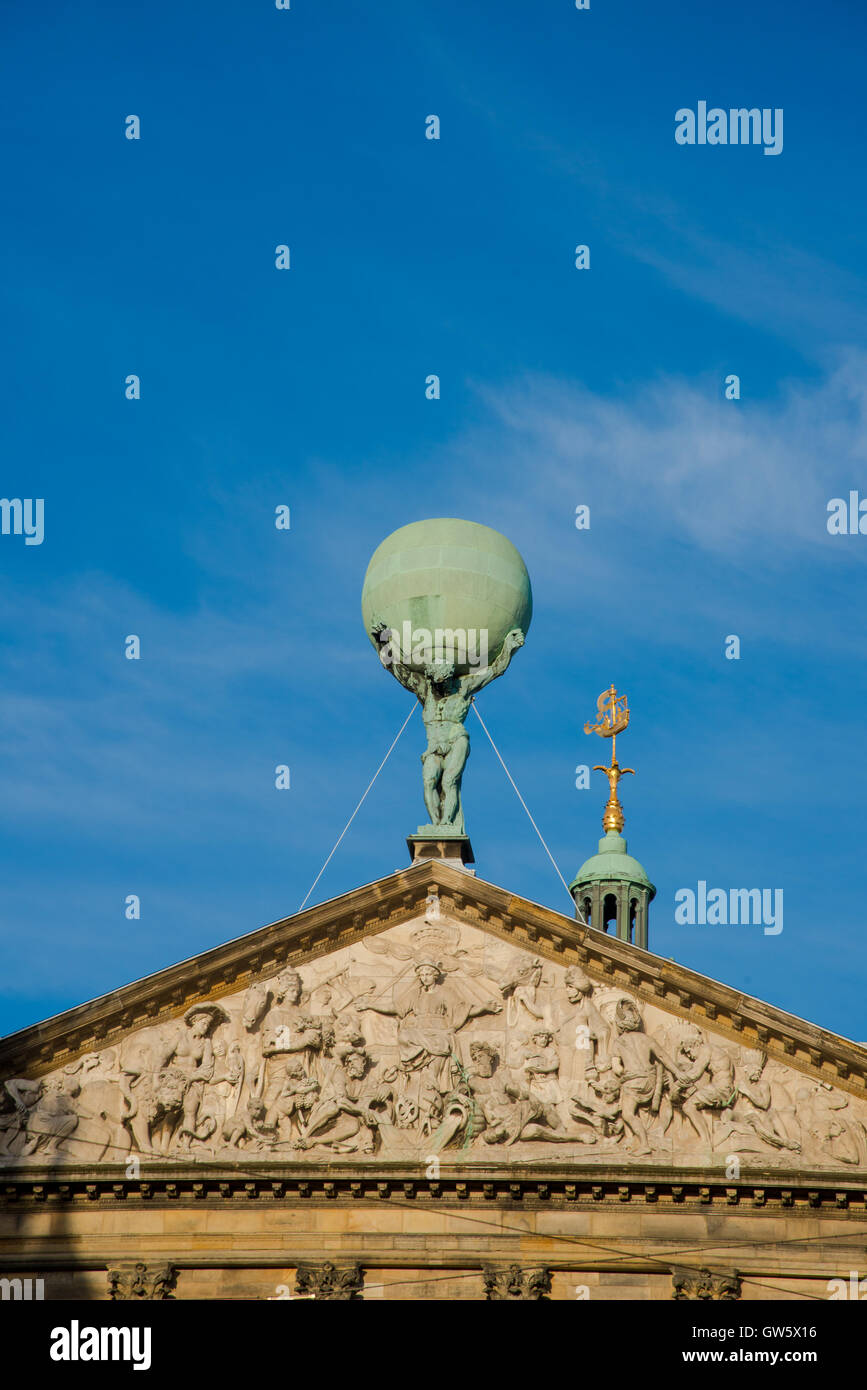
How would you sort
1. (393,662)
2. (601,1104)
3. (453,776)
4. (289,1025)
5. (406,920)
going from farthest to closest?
(393,662) → (453,776) → (406,920) → (289,1025) → (601,1104)

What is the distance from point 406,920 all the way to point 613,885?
17.0 m

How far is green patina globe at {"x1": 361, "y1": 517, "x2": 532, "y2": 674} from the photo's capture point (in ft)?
116

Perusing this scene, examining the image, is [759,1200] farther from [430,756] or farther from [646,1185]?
[430,756]

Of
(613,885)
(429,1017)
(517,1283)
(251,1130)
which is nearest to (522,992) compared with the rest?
(429,1017)

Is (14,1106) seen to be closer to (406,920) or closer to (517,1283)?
(406,920)

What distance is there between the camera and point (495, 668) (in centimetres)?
3538

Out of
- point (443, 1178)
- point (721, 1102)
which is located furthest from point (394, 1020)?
point (721, 1102)

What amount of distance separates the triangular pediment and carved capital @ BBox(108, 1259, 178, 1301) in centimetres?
151

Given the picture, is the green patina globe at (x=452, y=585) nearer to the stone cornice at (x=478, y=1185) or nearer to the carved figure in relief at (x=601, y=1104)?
the carved figure in relief at (x=601, y=1104)

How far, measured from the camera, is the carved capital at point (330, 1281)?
29.3 m

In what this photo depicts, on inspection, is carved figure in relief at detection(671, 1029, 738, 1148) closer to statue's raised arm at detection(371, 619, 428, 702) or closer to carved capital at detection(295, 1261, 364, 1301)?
carved capital at detection(295, 1261, 364, 1301)

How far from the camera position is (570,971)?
31047 mm

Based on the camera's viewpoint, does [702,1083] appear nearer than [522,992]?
Yes

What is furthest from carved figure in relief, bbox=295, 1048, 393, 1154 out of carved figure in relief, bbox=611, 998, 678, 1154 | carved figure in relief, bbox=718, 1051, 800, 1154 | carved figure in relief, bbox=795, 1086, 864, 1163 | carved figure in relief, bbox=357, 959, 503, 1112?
carved figure in relief, bbox=795, 1086, 864, 1163
